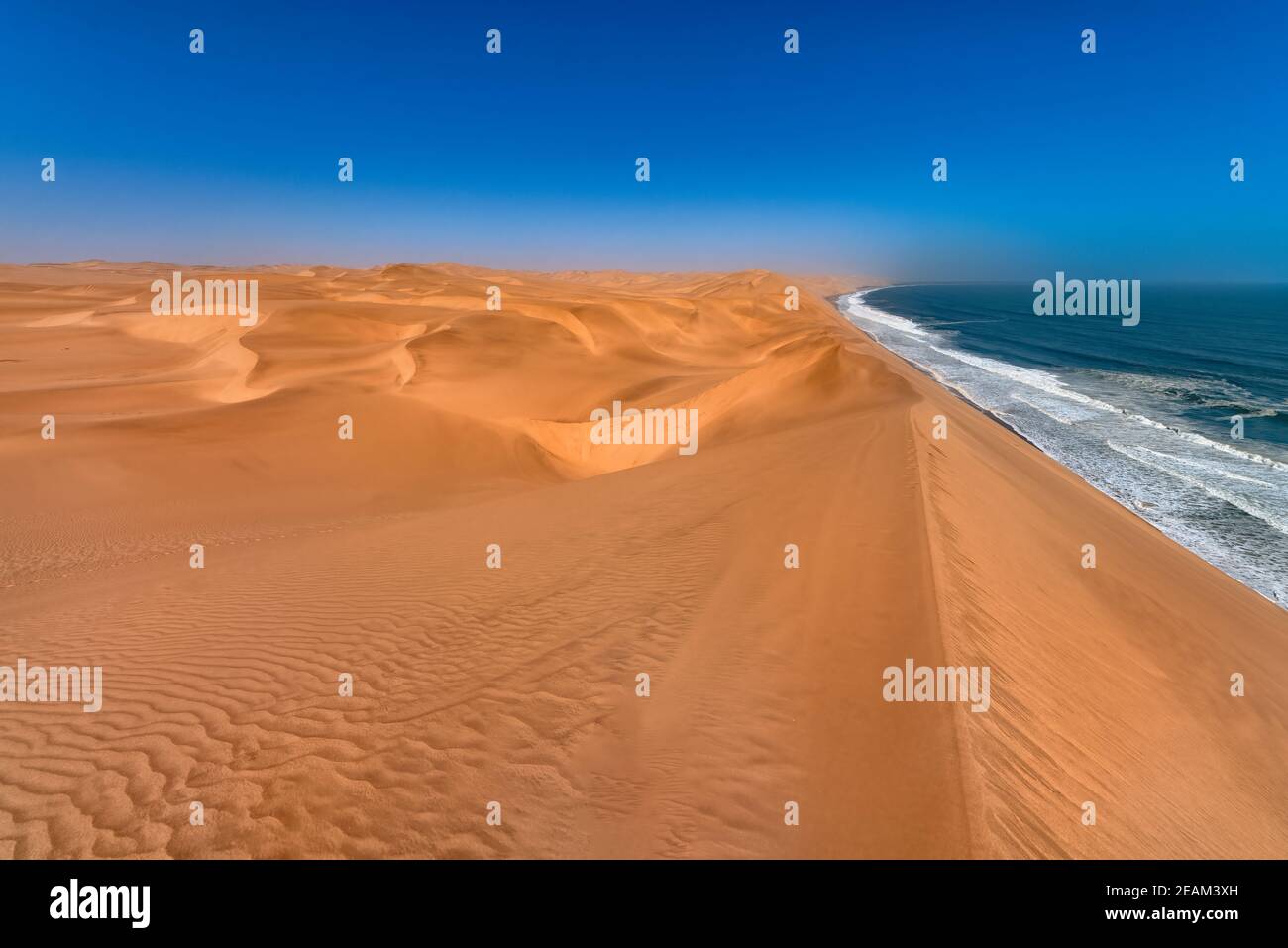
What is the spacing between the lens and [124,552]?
9.17 m

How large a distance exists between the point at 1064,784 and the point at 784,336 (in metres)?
39.5

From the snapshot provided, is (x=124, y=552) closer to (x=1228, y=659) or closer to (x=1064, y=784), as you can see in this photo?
(x=1064, y=784)

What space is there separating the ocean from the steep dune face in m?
2.70

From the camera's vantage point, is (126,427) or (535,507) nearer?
(535,507)

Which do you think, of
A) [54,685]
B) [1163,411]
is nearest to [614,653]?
[54,685]

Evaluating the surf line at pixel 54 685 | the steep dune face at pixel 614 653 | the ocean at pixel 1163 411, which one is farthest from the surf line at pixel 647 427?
the surf line at pixel 54 685

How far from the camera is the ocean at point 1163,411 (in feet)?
46.3

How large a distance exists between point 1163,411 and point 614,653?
95.7 feet

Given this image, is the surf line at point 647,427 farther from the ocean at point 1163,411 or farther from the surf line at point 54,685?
the surf line at point 54,685

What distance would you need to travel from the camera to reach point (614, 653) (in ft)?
19.4

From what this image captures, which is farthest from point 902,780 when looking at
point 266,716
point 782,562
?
A: point 266,716

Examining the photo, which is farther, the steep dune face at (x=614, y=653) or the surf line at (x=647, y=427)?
the surf line at (x=647, y=427)

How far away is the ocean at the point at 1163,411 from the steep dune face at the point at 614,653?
106 inches

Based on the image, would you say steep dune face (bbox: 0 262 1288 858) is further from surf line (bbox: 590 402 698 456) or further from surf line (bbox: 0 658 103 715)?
surf line (bbox: 590 402 698 456)
